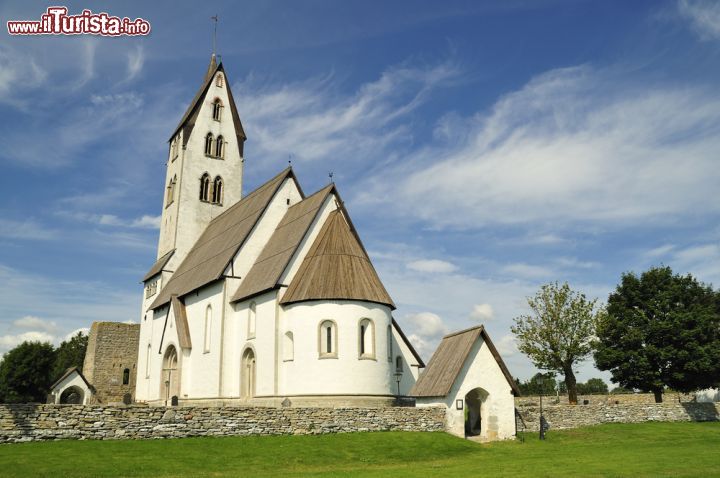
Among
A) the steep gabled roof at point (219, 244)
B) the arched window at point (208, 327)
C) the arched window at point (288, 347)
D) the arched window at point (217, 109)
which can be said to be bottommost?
the arched window at point (288, 347)

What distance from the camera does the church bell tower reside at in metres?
46.9

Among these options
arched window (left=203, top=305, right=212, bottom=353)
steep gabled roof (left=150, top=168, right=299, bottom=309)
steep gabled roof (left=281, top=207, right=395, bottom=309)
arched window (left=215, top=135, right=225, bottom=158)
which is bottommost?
arched window (left=203, top=305, right=212, bottom=353)

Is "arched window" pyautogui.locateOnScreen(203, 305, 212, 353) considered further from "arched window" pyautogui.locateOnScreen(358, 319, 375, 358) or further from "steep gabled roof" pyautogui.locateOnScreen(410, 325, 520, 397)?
"steep gabled roof" pyautogui.locateOnScreen(410, 325, 520, 397)

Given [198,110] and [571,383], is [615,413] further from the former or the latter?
[198,110]

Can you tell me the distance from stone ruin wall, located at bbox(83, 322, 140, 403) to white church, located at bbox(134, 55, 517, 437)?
268 inches

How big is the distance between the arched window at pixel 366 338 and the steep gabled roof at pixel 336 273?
3.99 feet

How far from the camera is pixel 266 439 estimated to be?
21438 mm

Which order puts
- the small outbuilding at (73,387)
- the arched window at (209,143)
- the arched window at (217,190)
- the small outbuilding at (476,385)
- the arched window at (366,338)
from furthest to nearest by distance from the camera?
the arched window at (209,143), the arched window at (217,190), the small outbuilding at (73,387), the arched window at (366,338), the small outbuilding at (476,385)

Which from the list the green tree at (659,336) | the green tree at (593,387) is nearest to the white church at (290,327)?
the green tree at (659,336)

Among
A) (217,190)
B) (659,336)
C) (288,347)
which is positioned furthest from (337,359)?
(217,190)

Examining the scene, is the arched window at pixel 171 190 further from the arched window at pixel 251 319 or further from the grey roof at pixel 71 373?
the arched window at pixel 251 319

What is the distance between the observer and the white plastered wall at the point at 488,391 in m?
26.4

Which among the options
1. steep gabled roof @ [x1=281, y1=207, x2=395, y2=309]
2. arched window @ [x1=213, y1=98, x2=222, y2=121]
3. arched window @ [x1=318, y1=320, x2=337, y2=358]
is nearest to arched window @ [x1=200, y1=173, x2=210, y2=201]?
arched window @ [x1=213, y1=98, x2=222, y2=121]

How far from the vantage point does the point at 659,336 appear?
38.1 metres
